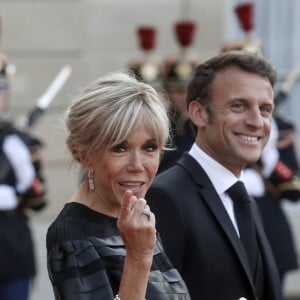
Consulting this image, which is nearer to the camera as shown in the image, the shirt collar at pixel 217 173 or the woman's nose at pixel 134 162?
the woman's nose at pixel 134 162

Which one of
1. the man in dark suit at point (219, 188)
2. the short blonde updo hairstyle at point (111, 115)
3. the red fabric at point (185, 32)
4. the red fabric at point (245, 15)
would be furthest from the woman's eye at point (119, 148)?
the red fabric at point (185, 32)

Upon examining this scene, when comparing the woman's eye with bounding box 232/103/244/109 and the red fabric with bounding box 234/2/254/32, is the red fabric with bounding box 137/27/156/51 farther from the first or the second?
the woman's eye with bounding box 232/103/244/109

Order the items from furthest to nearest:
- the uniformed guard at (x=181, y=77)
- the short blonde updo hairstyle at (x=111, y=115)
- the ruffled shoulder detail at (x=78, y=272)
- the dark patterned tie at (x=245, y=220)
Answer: the uniformed guard at (x=181, y=77)
the dark patterned tie at (x=245, y=220)
the short blonde updo hairstyle at (x=111, y=115)
the ruffled shoulder detail at (x=78, y=272)

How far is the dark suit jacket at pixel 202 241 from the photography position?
418 cm

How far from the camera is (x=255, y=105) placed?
441 centimetres

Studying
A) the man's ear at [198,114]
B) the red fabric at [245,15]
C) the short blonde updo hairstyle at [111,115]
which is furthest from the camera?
the red fabric at [245,15]

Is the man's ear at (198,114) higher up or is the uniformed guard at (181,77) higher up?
the man's ear at (198,114)

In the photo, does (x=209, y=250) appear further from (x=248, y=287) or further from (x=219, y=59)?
(x=219, y=59)

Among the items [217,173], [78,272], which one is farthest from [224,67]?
[78,272]

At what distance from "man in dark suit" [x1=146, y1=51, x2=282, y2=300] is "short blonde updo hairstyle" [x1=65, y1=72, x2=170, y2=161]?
60cm

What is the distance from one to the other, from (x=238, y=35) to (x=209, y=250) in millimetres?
6435

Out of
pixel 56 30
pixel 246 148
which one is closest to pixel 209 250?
pixel 246 148

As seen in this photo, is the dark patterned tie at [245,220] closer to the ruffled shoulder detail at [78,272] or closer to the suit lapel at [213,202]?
the suit lapel at [213,202]

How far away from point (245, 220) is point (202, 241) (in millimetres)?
245
